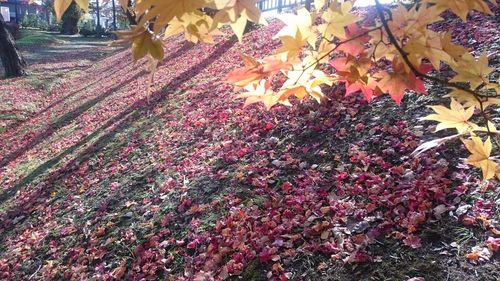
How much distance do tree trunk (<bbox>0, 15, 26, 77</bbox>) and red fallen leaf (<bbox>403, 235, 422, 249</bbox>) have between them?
50.1 ft

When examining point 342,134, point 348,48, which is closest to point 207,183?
point 342,134

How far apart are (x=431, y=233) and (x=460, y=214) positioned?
23 centimetres

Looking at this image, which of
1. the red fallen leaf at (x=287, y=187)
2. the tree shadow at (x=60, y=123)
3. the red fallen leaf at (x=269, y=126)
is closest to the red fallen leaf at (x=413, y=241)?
the red fallen leaf at (x=287, y=187)

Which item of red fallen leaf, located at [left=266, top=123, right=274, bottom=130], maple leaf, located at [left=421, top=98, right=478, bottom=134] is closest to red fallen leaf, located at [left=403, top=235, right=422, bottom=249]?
maple leaf, located at [left=421, top=98, right=478, bottom=134]

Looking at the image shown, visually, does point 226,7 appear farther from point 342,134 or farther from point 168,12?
point 342,134

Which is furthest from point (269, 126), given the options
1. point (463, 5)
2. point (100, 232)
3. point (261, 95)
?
point (463, 5)

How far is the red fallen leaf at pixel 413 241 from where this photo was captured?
2453mm

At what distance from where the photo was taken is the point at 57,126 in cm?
930

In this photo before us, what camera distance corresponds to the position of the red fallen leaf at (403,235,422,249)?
2.45m

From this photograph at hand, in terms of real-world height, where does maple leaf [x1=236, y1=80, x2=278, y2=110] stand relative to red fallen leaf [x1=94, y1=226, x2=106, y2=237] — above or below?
above

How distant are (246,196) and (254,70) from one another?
279 cm

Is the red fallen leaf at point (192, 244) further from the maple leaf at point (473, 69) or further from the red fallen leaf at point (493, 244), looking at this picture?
the maple leaf at point (473, 69)

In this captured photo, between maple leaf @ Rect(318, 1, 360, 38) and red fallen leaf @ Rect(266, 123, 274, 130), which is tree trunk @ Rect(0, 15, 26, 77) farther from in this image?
maple leaf @ Rect(318, 1, 360, 38)

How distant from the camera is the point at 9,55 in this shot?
47.0 feet
